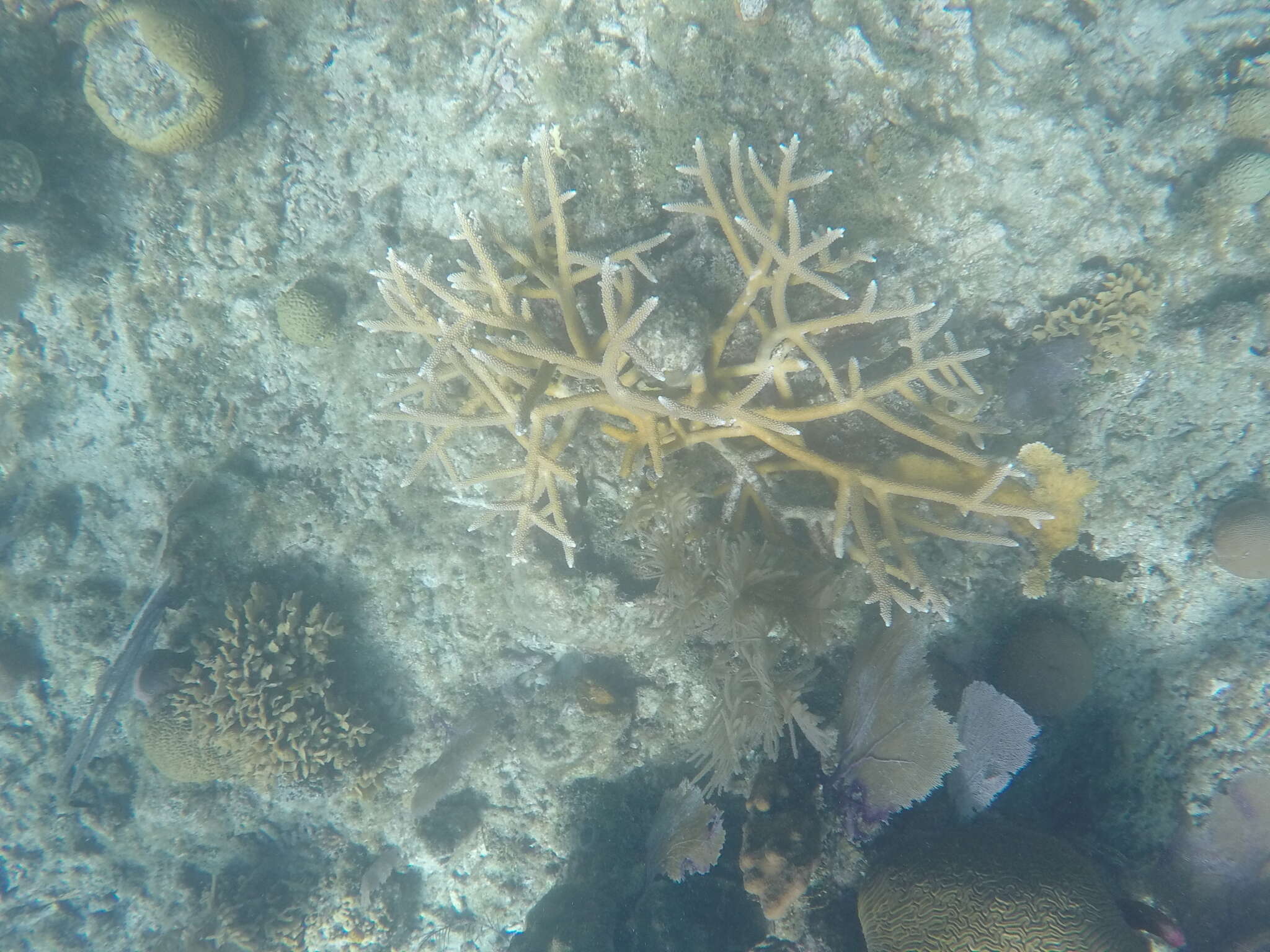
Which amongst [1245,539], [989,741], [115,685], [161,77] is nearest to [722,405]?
[989,741]

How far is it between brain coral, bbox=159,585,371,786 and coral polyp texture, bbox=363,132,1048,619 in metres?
2.51

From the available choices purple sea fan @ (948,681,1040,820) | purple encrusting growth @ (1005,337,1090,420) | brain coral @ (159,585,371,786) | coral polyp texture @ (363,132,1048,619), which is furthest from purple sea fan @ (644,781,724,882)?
purple encrusting growth @ (1005,337,1090,420)

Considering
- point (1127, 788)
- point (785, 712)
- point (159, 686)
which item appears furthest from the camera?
point (159, 686)

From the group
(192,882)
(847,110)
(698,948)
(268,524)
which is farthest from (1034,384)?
(192,882)

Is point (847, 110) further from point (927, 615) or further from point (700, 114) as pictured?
point (927, 615)

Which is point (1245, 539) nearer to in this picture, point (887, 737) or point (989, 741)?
point (989, 741)

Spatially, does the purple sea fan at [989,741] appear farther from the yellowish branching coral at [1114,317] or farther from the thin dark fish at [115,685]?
the thin dark fish at [115,685]

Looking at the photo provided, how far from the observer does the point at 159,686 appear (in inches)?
200

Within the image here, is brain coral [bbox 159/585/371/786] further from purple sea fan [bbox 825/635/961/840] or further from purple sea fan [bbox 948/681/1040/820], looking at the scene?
purple sea fan [bbox 948/681/1040/820]

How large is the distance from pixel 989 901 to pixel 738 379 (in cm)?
314

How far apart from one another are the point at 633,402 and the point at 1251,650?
13.7ft

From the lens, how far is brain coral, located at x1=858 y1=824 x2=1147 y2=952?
125 inches

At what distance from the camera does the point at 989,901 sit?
3.22 metres

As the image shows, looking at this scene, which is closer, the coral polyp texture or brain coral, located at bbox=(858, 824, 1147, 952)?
the coral polyp texture
